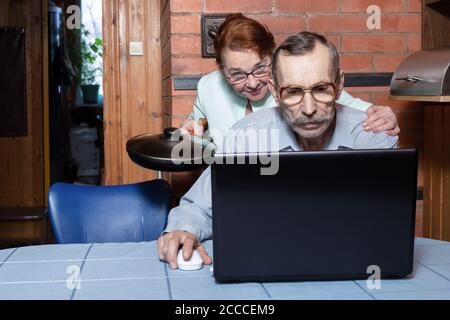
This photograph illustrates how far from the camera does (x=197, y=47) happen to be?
2885 mm

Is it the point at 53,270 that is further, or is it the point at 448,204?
the point at 448,204

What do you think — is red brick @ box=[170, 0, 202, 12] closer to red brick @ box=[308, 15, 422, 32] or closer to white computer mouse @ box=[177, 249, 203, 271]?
red brick @ box=[308, 15, 422, 32]

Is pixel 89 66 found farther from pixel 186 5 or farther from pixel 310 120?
pixel 310 120

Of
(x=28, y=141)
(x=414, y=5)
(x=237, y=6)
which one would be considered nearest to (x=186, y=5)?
(x=237, y=6)

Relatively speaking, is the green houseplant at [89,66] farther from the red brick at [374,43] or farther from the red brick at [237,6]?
the red brick at [374,43]

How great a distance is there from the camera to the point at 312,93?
64.4 inches

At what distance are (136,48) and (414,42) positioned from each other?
155 centimetres

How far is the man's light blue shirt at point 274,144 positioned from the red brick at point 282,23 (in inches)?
41.3

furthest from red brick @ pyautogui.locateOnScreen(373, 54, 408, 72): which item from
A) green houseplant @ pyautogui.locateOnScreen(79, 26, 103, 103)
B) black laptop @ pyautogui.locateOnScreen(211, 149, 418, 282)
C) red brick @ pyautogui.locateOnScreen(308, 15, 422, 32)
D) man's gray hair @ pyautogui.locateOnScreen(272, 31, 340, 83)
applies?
green houseplant @ pyautogui.locateOnScreen(79, 26, 103, 103)

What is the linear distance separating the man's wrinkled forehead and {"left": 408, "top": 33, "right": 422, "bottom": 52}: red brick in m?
1.38
